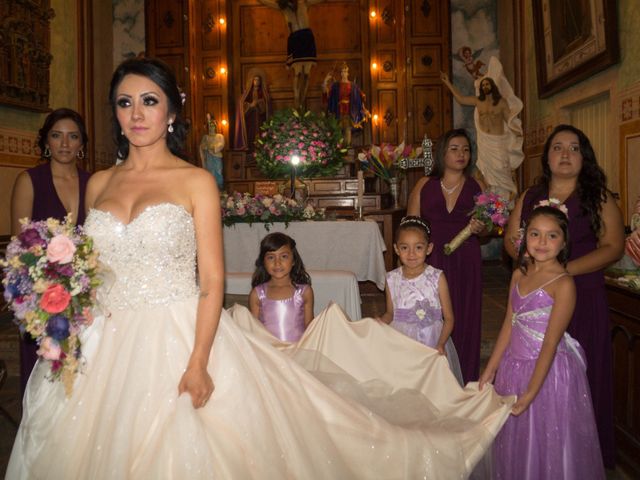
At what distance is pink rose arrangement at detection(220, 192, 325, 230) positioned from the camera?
6.30m

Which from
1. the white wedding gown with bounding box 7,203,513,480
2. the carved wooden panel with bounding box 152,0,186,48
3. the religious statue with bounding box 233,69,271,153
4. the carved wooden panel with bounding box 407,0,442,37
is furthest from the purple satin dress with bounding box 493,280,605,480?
the carved wooden panel with bounding box 152,0,186,48

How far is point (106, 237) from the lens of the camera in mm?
2125

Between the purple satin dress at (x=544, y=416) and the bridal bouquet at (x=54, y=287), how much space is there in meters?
1.93

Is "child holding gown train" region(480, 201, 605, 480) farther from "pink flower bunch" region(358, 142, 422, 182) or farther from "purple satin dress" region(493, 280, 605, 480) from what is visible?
"pink flower bunch" region(358, 142, 422, 182)

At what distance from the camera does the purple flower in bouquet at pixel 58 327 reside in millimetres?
1841

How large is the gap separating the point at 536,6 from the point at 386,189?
3.90 m

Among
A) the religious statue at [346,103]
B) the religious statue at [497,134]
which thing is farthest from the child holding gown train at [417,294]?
the religious statue at [346,103]

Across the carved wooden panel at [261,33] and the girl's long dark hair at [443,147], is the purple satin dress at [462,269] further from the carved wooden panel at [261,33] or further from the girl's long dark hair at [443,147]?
the carved wooden panel at [261,33]

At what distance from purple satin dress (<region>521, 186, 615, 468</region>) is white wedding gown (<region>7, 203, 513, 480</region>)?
1.02m

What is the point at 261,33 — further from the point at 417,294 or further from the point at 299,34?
the point at 417,294

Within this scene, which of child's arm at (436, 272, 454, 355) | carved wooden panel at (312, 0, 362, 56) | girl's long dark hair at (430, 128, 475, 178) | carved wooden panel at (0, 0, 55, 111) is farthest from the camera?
carved wooden panel at (312, 0, 362, 56)

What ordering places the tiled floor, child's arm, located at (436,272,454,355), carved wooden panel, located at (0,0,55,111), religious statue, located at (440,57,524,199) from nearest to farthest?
child's arm, located at (436,272,454,355)
the tiled floor
carved wooden panel, located at (0,0,55,111)
religious statue, located at (440,57,524,199)

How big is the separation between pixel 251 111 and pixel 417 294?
1015 centimetres

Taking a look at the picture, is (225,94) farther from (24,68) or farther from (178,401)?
(178,401)
